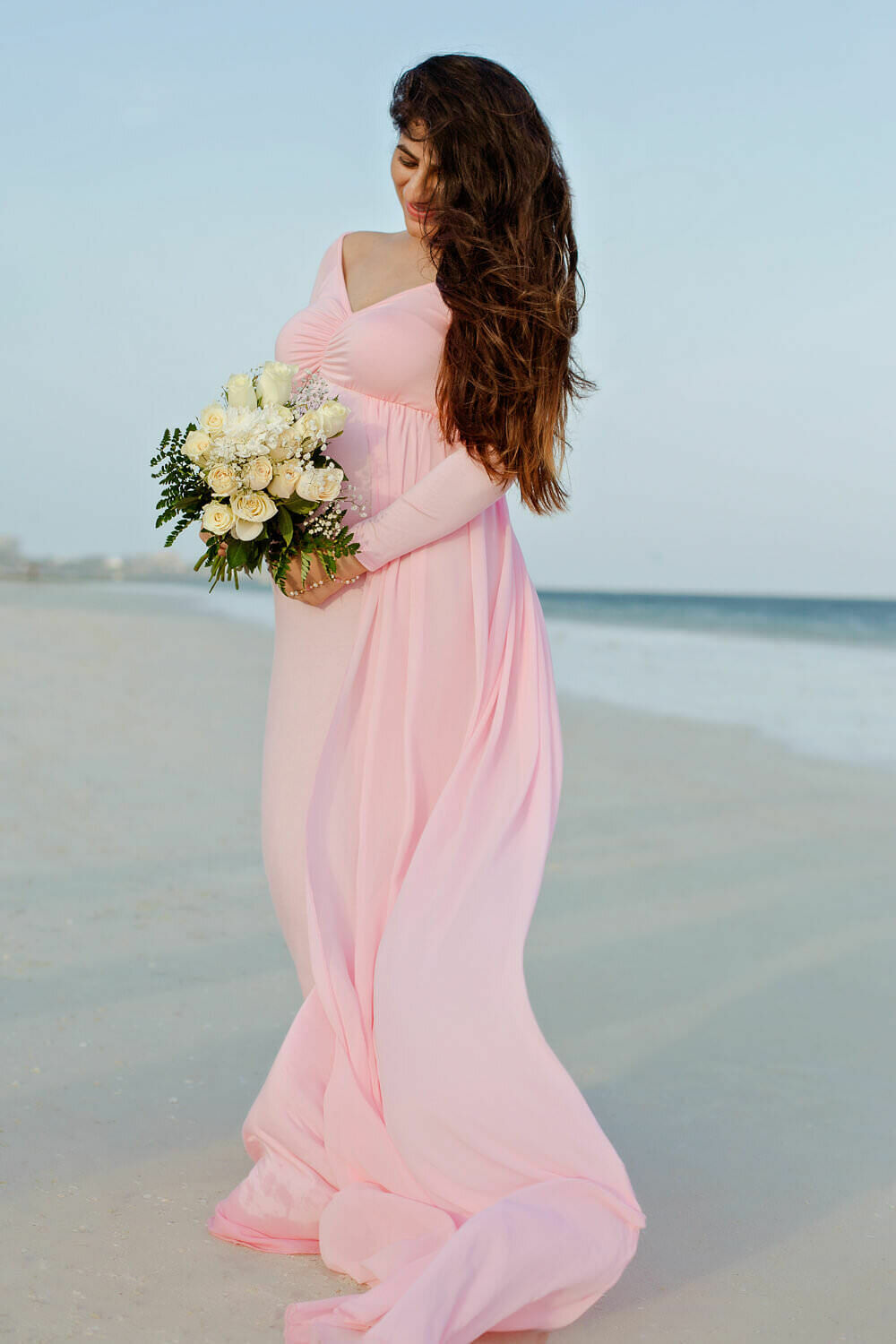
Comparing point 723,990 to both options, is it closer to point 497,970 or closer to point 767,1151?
point 767,1151

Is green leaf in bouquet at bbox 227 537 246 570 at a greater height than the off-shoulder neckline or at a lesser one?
lesser

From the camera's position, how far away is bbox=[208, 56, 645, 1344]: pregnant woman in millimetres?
2311

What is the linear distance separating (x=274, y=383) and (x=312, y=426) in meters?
0.13

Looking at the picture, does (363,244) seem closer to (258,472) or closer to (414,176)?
(414,176)

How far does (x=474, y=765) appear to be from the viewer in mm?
2602

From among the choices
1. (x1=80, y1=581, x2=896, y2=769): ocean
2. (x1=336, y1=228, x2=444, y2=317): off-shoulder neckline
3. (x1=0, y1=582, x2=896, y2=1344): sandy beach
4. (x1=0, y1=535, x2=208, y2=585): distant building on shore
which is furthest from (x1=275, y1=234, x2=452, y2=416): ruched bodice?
(x1=0, y1=535, x2=208, y2=585): distant building on shore

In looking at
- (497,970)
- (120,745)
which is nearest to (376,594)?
(497,970)

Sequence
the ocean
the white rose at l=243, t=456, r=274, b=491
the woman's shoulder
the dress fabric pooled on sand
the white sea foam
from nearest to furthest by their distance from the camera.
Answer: the dress fabric pooled on sand, the white rose at l=243, t=456, r=274, b=491, the woman's shoulder, the white sea foam, the ocean

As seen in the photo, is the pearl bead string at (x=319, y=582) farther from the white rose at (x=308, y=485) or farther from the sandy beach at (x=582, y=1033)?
the sandy beach at (x=582, y=1033)

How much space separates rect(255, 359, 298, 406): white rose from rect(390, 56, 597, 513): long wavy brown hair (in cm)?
35

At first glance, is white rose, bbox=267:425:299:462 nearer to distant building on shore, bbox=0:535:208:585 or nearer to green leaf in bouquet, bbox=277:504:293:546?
green leaf in bouquet, bbox=277:504:293:546

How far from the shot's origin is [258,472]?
242 cm

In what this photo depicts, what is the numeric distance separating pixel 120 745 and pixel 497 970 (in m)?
6.50

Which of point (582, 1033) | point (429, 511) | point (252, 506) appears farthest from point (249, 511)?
point (582, 1033)
